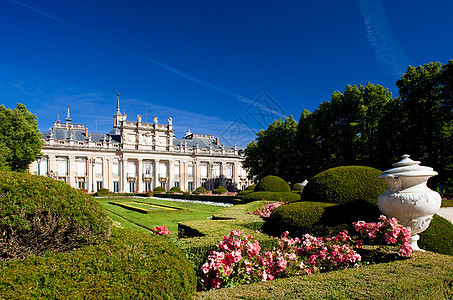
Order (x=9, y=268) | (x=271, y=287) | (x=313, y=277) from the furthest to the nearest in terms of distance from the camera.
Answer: (x=313, y=277) → (x=271, y=287) → (x=9, y=268)

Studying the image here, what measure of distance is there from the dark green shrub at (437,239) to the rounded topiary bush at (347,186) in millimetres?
1253

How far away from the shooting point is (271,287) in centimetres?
354

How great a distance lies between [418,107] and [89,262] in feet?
75.2

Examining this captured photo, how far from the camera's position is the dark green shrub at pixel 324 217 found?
250 inches

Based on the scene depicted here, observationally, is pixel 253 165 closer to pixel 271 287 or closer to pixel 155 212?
pixel 155 212

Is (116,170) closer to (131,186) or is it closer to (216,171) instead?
(131,186)

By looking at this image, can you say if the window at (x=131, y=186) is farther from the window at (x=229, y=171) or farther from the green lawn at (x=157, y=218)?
the green lawn at (x=157, y=218)

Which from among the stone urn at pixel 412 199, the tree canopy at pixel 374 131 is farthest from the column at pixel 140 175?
the stone urn at pixel 412 199

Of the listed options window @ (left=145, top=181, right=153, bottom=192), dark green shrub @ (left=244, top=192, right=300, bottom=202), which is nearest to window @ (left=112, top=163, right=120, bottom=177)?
window @ (left=145, top=181, right=153, bottom=192)

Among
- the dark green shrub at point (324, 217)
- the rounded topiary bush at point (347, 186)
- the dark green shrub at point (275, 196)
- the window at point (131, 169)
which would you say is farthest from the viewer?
the window at point (131, 169)

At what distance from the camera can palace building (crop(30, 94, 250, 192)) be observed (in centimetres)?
4200

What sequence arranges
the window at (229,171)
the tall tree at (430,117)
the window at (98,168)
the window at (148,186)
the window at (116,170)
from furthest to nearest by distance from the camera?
the window at (229,171) < the window at (148,186) < the window at (116,170) < the window at (98,168) < the tall tree at (430,117)

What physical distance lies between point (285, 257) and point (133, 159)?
45.2 meters

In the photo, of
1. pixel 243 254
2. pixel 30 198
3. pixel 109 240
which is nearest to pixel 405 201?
pixel 243 254
